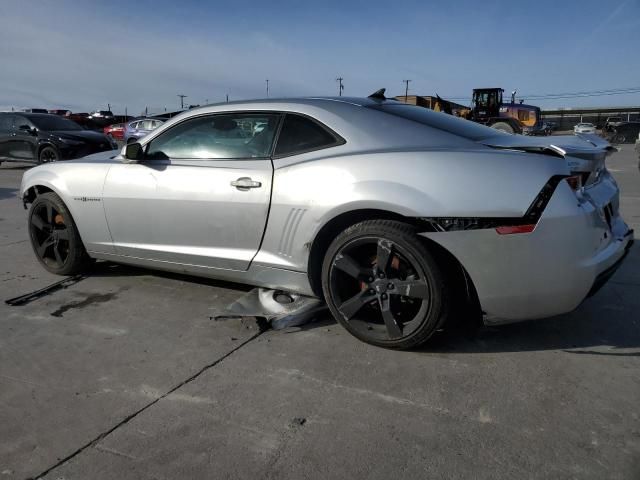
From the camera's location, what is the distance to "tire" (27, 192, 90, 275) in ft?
13.7

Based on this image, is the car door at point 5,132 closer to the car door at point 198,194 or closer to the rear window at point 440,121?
the car door at point 198,194

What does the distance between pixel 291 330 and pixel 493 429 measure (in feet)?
4.68

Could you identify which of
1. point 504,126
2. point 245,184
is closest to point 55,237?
point 245,184

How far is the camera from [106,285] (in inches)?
164

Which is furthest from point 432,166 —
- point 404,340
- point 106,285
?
point 106,285

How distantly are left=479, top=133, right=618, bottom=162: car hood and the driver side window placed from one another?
136 cm

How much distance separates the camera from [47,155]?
12547 millimetres

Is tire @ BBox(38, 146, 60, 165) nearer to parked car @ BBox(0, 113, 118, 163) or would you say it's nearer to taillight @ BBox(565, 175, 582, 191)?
parked car @ BBox(0, 113, 118, 163)

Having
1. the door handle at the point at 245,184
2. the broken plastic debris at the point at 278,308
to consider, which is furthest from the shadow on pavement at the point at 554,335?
the door handle at the point at 245,184

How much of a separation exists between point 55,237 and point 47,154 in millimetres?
9594

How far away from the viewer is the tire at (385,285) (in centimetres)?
268

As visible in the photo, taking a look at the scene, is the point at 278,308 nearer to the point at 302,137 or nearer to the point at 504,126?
the point at 302,137

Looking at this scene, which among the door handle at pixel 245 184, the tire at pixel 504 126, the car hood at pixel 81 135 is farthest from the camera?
the tire at pixel 504 126

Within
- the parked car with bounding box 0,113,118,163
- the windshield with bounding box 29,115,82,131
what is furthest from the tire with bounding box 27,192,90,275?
the windshield with bounding box 29,115,82,131
